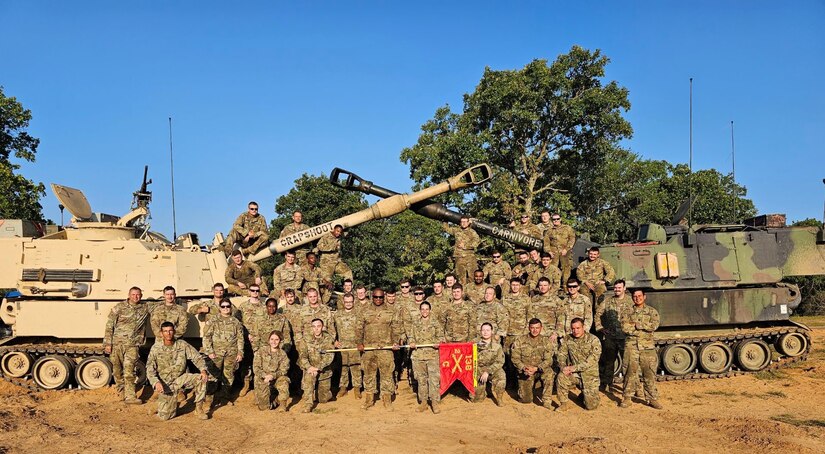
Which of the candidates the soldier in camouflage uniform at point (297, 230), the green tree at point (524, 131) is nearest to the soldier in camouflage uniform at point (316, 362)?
the soldier in camouflage uniform at point (297, 230)

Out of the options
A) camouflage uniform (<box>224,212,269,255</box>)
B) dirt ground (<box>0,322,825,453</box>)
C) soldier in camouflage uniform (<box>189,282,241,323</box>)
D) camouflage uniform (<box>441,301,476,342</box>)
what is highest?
camouflage uniform (<box>224,212,269,255</box>)

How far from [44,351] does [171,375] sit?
3265 millimetres

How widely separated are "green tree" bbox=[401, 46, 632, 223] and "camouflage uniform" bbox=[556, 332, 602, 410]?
1104 centimetres

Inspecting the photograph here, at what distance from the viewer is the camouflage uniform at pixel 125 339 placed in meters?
9.61

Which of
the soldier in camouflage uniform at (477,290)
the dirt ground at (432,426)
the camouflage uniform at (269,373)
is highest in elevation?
the soldier in camouflage uniform at (477,290)

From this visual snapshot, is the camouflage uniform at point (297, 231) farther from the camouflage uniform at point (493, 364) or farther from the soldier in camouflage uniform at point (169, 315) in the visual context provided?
the camouflage uniform at point (493, 364)

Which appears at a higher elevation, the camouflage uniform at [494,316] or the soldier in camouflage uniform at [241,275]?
the soldier in camouflage uniform at [241,275]

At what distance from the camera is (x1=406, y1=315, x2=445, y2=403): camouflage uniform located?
9.08m

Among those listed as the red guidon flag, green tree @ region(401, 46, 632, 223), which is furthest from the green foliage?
the red guidon flag

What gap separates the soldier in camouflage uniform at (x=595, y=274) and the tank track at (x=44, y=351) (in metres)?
8.82

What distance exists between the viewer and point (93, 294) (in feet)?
34.7

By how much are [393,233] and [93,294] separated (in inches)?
853

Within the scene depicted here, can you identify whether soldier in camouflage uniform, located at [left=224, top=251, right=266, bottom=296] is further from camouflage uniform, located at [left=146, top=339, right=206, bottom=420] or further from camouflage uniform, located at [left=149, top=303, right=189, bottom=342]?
camouflage uniform, located at [left=146, top=339, right=206, bottom=420]

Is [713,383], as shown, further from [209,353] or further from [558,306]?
[209,353]
